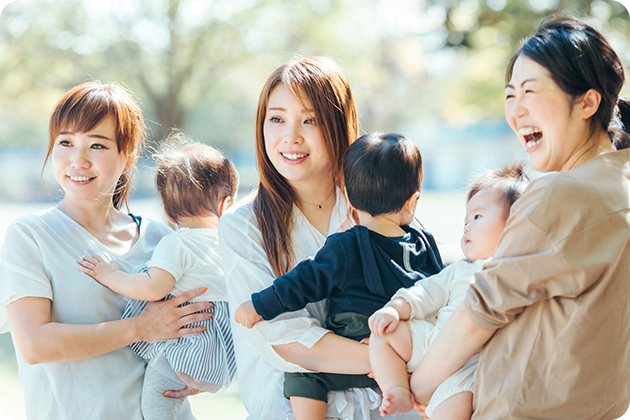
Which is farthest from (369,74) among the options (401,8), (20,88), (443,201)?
(20,88)

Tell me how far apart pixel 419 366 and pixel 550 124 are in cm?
80

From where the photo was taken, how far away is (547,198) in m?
1.36

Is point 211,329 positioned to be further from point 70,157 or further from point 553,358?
point 553,358

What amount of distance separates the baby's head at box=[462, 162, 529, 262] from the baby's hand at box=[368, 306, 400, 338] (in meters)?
0.33

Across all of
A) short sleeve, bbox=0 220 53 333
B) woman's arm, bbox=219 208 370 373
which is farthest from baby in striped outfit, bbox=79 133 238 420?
woman's arm, bbox=219 208 370 373

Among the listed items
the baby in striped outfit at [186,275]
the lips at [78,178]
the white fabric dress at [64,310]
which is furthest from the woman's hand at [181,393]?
the lips at [78,178]

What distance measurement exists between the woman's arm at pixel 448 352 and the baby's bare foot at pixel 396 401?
0.04 meters

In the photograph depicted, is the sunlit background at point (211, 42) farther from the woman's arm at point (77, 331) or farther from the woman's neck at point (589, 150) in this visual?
the woman's arm at point (77, 331)

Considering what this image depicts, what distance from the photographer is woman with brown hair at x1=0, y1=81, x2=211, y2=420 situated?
2018 mm

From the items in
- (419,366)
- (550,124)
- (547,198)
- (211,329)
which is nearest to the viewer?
(547,198)

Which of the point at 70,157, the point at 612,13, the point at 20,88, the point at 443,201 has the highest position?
the point at 20,88

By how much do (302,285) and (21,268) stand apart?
108 centimetres

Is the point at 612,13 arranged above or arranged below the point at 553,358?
above

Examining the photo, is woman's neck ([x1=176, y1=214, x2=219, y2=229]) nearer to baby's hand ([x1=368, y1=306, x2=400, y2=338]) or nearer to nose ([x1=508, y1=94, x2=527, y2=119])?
baby's hand ([x1=368, y1=306, x2=400, y2=338])
